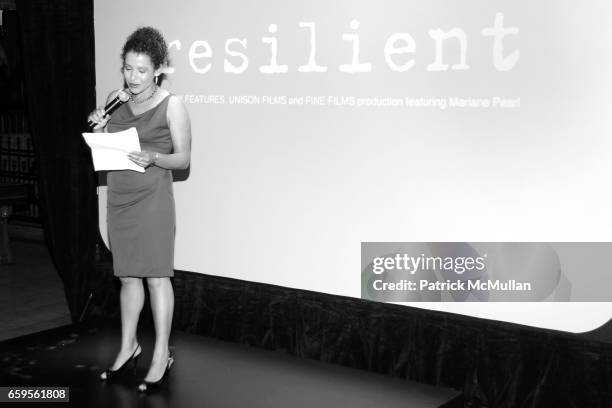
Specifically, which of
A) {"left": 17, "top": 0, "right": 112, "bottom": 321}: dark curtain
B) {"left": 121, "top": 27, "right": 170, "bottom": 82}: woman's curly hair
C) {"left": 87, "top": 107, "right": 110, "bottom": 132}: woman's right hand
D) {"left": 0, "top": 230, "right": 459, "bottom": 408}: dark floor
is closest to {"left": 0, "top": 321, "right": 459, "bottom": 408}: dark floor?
{"left": 0, "top": 230, "right": 459, "bottom": 408}: dark floor

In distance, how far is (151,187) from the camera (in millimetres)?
2984

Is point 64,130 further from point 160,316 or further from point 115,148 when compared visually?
point 160,316

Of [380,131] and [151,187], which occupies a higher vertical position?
[380,131]

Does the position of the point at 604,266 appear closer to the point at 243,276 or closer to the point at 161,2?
the point at 243,276

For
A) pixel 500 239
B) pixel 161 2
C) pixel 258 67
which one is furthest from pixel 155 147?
pixel 500 239

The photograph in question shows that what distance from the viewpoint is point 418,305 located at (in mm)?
3207

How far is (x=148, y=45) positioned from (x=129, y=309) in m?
1.08

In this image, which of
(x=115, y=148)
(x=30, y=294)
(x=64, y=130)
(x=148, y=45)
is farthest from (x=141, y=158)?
(x=30, y=294)

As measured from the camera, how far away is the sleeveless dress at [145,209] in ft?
9.79

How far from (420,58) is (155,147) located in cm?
114

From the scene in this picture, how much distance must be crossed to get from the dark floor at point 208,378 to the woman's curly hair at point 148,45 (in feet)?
4.29

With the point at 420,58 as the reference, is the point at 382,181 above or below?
below

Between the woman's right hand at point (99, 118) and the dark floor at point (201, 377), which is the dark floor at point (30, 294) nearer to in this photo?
the dark floor at point (201, 377)

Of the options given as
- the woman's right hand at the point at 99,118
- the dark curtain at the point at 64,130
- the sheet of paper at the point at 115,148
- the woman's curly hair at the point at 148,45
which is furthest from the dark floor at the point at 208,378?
the woman's curly hair at the point at 148,45
